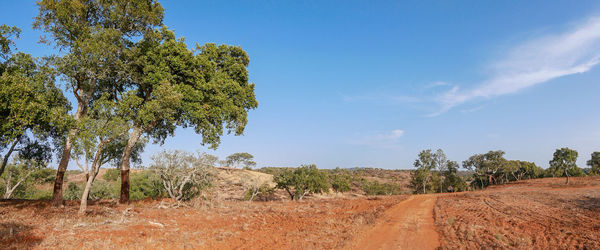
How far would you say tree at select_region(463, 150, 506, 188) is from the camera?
61938 millimetres

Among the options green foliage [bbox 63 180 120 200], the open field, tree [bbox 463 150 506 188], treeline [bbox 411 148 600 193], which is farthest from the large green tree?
green foliage [bbox 63 180 120 200]

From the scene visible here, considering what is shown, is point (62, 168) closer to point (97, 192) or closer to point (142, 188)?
point (142, 188)

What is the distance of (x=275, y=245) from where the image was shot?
9641mm

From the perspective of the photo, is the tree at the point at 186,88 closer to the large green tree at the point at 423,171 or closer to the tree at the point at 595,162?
the large green tree at the point at 423,171

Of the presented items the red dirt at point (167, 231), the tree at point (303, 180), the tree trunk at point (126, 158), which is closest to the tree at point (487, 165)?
the tree at point (303, 180)

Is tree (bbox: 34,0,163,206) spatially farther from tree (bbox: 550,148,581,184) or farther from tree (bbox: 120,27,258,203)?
tree (bbox: 550,148,581,184)

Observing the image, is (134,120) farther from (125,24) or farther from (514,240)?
(514,240)

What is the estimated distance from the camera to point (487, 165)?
6325cm

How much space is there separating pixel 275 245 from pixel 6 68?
51.2ft

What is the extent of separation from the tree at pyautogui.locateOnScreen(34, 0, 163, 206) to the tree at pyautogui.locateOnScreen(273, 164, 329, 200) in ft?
80.2

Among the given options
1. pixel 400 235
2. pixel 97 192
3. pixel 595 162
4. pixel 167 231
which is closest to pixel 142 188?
pixel 97 192

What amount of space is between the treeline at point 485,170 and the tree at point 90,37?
174 ft

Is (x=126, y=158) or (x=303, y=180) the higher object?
(x=126, y=158)

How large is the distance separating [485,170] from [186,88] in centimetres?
7378
